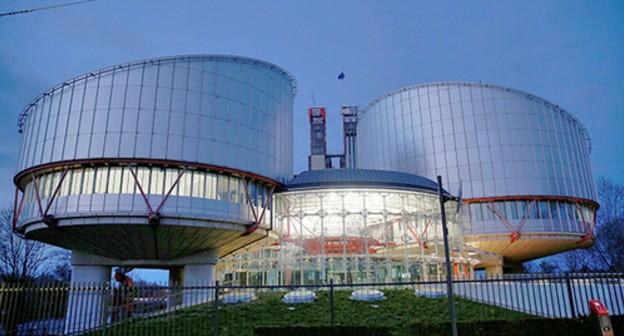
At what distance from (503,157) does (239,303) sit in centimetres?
3817

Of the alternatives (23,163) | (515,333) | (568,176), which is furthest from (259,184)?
(568,176)

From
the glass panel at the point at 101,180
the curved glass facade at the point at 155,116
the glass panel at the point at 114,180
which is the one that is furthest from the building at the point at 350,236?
the glass panel at the point at 101,180

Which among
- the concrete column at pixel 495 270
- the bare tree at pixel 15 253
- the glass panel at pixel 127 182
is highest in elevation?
the glass panel at pixel 127 182

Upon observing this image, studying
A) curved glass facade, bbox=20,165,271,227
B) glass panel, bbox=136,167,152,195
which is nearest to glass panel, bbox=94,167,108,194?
curved glass facade, bbox=20,165,271,227

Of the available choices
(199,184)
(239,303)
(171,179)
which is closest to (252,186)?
(199,184)

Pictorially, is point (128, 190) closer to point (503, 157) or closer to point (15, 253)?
point (15, 253)

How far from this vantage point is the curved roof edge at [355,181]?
41.2m

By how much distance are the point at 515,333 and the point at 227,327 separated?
11597 millimetres

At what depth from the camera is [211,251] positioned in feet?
124

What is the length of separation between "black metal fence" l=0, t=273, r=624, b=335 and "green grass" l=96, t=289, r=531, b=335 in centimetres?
5

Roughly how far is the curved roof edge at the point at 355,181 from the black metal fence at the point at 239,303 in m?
12.3

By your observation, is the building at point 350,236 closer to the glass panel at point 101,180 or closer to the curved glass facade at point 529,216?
the curved glass facade at point 529,216

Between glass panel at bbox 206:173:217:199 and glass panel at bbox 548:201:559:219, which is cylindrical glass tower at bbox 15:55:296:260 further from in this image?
glass panel at bbox 548:201:559:219

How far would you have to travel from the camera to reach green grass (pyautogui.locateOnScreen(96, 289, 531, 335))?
65.4ft
